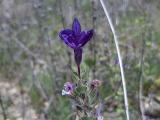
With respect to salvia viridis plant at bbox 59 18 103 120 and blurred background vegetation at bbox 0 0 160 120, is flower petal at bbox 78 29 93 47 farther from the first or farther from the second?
blurred background vegetation at bbox 0 0 160 120

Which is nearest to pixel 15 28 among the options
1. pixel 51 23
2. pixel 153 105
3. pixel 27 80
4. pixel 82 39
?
pixel 51 23

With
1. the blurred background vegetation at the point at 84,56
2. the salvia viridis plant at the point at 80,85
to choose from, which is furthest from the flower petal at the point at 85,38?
the blurred background vegetation at the point at 84,56

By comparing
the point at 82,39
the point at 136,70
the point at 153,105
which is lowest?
the point at 153,105

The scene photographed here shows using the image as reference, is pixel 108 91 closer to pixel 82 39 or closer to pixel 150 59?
pixel 150 59

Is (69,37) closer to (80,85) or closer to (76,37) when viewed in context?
(76,37)

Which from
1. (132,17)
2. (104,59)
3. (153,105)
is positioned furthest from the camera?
(132,17)

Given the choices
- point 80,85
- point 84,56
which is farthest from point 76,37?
point 84,56

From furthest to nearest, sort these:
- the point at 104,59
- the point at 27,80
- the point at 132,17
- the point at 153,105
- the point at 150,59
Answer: the point at 132,17 → the point at 27,80 → the point at 150,59 → the point at 104,59 → the point at 153,105

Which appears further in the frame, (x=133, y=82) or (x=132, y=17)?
(x=132, y=17)
